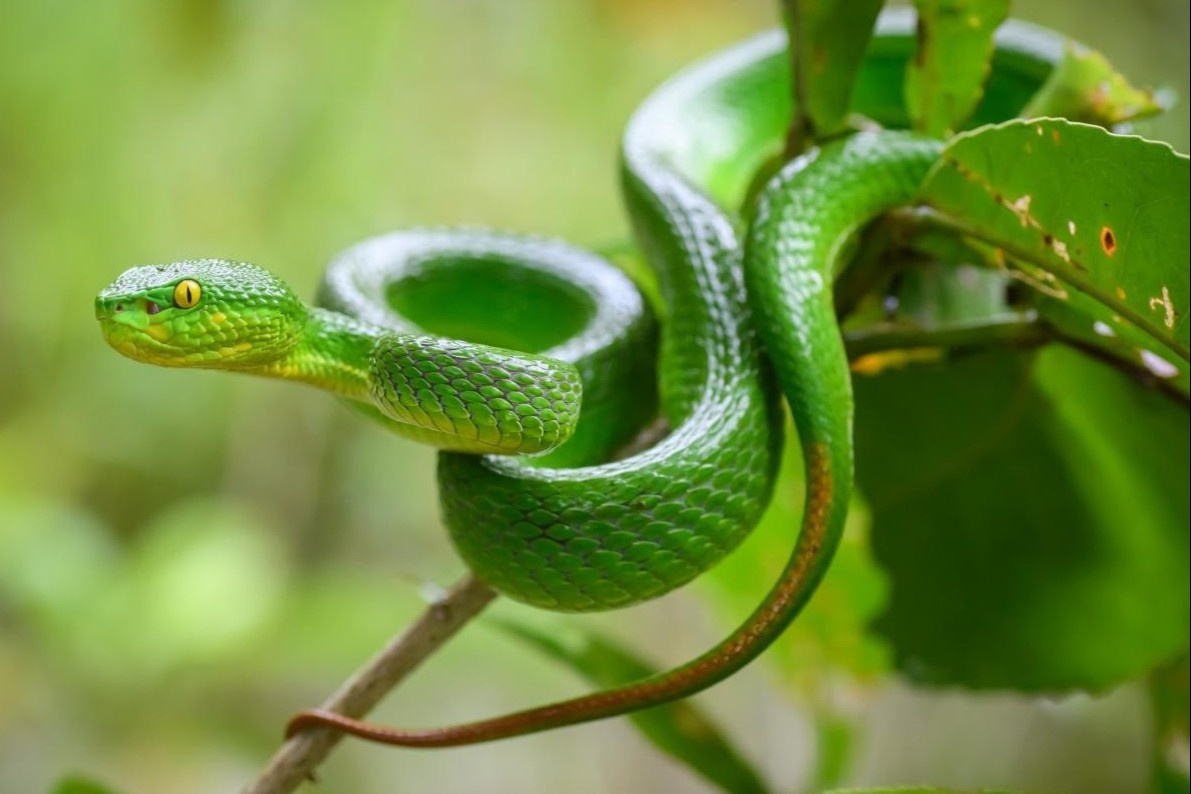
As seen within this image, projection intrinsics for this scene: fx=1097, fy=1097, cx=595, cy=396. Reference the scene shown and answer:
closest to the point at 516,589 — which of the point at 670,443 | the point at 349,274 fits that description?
the point at 670,443

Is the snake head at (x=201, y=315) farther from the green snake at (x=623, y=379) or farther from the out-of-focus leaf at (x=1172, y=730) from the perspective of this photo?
the out-of-focus leaf at (x=1172, y=730)

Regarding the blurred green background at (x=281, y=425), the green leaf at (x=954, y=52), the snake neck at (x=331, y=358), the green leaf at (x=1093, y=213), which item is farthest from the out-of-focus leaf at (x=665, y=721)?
the blurred green background at (x=281, y=425)

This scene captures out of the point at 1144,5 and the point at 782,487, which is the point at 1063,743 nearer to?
the point at 1144,5

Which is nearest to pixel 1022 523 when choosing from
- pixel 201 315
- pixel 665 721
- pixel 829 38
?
pixel 665 721

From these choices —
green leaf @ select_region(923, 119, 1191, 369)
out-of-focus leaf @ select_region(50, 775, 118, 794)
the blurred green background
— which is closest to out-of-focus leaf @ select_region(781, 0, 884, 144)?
green leaf @ select_region(923, 119, 1191, 369)

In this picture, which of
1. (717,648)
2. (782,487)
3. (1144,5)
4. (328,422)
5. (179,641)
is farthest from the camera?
(328,422)

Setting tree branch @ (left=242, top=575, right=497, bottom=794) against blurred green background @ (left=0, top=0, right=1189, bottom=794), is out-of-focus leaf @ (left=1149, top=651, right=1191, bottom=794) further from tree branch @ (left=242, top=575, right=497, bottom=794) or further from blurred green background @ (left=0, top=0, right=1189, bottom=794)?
blurred green background @ (left=0, top=0, right=1189, bottom=794)
